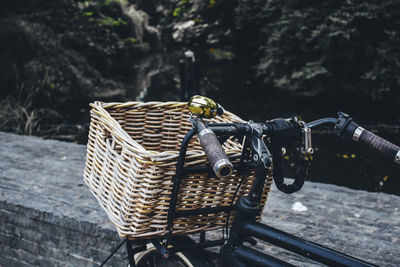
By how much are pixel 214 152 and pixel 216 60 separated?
936cm

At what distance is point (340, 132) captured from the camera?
173 centimetres

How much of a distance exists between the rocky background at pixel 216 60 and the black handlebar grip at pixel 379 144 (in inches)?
176

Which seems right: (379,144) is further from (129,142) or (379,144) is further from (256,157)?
(129,142)

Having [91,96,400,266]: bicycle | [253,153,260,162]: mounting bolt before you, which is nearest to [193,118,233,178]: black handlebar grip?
[91,96,400,266]: bicycle

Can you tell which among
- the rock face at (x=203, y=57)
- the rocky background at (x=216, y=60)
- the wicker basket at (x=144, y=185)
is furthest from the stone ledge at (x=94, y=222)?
the rock face at (x=203, y=57)

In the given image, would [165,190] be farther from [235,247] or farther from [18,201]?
[18,201]

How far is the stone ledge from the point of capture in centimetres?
293

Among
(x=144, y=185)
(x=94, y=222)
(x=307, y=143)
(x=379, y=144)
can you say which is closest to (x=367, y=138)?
(x=379, y=144)

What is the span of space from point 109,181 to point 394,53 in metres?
6.24

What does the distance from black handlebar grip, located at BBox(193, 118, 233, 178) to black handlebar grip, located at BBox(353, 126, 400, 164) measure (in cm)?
69

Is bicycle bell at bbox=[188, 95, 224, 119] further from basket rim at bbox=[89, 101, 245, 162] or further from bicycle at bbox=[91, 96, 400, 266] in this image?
basket rim at bbox=[89, 101, 245, 162]

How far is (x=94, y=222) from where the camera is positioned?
303 cm

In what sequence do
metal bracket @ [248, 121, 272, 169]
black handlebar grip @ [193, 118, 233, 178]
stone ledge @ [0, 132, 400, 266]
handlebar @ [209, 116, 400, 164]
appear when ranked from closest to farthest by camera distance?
black handlebar grip @ [193, 118, 233, 178], metal bracket @ [248, 121, 272, 169], handlebar @ [209, 116, 400, 164], stone ledge @ [0, 132, 400, 266]

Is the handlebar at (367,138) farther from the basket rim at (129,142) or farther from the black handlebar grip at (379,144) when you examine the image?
the basket rim at (129,142)
